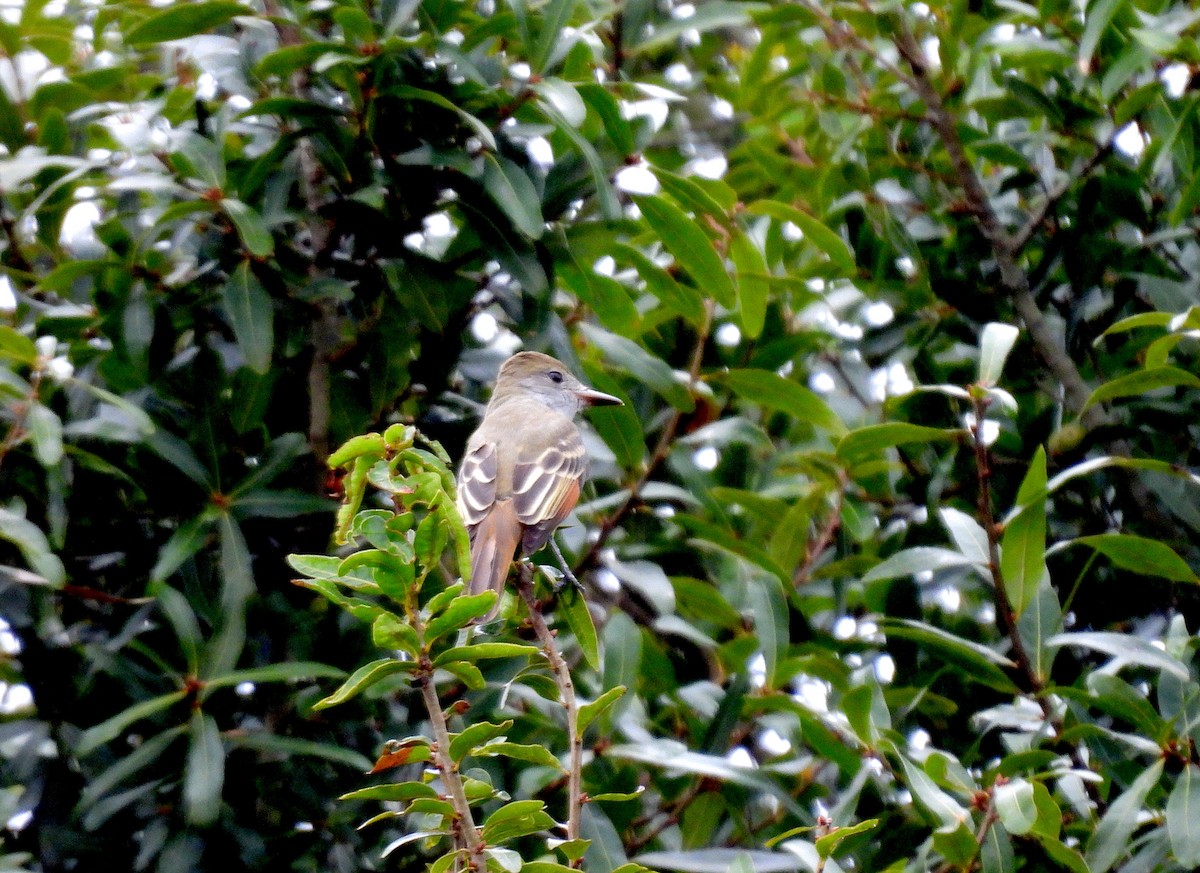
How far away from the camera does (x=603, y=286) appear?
4359mm

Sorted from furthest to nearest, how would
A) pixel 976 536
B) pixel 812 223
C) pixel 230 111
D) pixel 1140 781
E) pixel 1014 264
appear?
pixel 1014 264, pixel 812 223, pixel 230 111, pixel 976 536, pixel 1140 781

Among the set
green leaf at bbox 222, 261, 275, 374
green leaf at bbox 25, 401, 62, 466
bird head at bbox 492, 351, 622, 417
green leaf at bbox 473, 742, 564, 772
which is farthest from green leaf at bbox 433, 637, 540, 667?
bird head at bbox 492, 351, 622, 417

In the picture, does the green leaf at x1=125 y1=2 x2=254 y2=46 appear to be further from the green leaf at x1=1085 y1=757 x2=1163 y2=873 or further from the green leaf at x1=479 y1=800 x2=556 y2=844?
the green leaf at x1=1085 y1=757 x2=1163 y2=873

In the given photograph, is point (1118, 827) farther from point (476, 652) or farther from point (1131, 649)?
point (476, 652)

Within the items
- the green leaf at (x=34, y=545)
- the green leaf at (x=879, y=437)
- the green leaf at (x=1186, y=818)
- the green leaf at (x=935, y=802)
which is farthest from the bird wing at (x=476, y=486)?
the green leaf at (x=1186, y=818)

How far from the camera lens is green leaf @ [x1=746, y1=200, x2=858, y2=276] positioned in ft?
14.6

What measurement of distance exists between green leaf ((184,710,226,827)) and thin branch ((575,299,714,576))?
49.2 inches

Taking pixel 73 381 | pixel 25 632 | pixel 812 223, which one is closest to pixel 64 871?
pixel 25 632

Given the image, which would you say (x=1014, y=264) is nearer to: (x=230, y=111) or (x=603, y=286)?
(x=603, y=286)

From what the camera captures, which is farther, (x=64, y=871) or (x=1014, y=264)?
(x=1014, y=264)

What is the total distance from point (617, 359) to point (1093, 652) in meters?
1.81

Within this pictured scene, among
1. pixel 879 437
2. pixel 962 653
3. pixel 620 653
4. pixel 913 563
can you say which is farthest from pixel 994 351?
pixel 620 653

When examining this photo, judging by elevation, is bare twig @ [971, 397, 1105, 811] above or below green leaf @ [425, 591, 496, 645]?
below

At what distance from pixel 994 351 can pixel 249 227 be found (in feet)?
6.58
